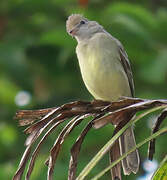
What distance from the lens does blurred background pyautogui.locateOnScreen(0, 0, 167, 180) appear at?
14.2 ft

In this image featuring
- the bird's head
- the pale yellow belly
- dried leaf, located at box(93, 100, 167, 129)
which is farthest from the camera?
Answer: the bird's head

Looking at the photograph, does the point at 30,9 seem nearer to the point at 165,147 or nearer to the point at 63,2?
the point at 63,2

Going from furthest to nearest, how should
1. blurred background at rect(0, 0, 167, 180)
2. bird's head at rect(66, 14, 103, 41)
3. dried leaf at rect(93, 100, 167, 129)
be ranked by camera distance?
blurred background at rect(0, 0, 167, 180) → bird's head at rect(66, 14, 103, 41) → dried leaf at rect(93, 100, 167, 129)

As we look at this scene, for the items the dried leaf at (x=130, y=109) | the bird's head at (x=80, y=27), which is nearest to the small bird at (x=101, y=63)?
the bird's head at (x=80, y=27)

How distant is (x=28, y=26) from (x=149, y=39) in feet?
5.80

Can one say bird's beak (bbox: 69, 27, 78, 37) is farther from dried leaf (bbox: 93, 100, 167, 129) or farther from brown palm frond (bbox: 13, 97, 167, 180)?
dried leaf (bbox: 93, 100, 167, 129)

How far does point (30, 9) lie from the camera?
543cm

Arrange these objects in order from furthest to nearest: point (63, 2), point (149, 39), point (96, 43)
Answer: point (63, 2)
point (149, 39)
point (96, 43)

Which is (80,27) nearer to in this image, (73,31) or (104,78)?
(73,31)

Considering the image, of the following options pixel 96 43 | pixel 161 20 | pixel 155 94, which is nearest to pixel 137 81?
pixel 155 94

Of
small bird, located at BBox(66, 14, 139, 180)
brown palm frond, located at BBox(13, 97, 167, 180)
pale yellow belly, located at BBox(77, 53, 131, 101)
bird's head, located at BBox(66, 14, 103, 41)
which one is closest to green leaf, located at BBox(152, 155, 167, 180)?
brown palm frond, located at BBox(13, 97, 167, 180)

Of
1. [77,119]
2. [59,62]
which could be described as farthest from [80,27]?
[77,119]

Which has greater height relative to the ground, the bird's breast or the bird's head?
the bird's head

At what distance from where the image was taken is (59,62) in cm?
555
